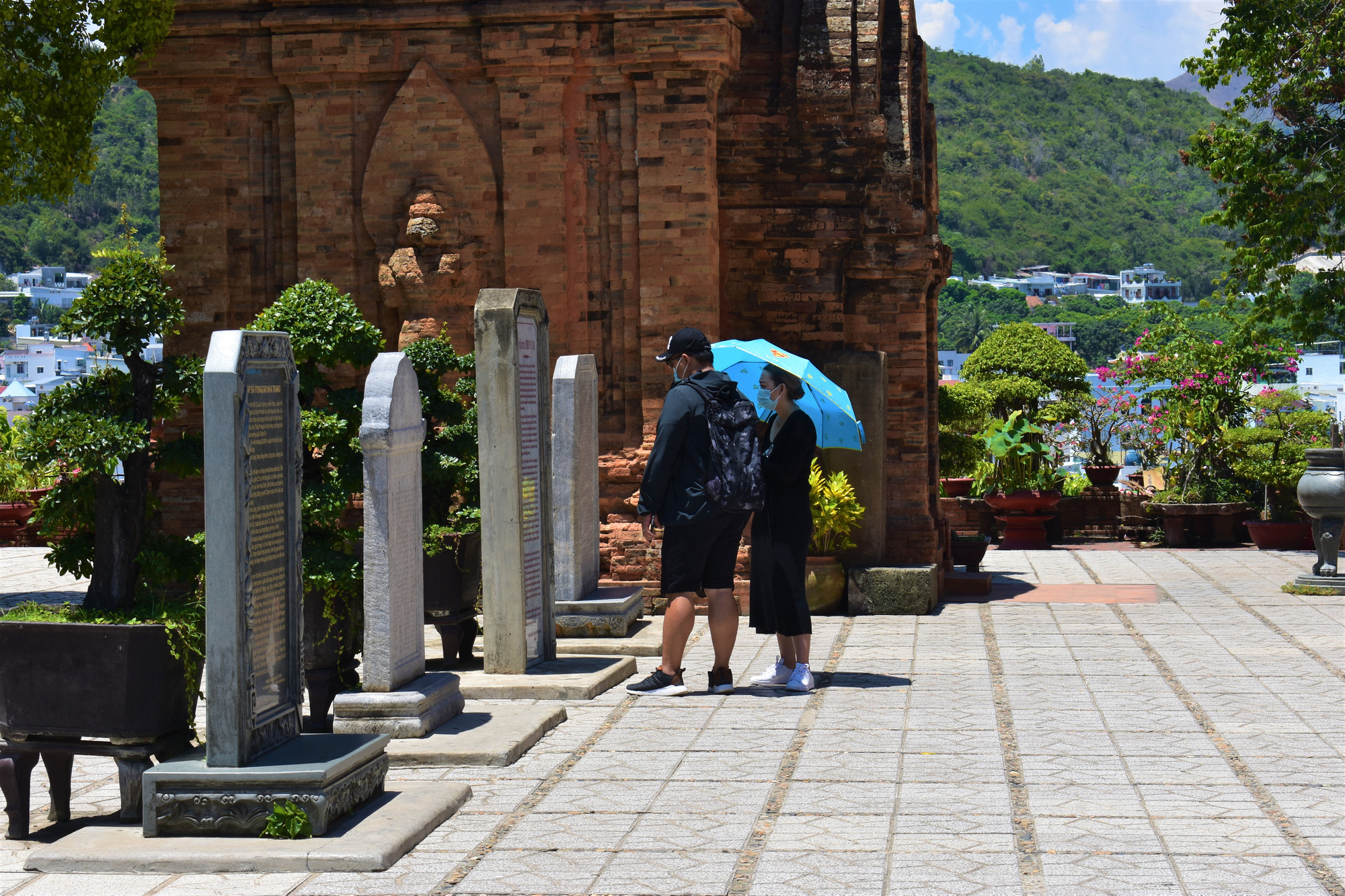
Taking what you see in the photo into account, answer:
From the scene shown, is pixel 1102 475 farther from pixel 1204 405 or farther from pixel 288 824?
pixel 288 824

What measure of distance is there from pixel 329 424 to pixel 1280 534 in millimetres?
12856

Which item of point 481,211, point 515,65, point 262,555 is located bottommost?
point 262,555

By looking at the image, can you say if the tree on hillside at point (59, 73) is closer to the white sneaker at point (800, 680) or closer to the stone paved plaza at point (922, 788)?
the stone paved plaza at point (922, 788)

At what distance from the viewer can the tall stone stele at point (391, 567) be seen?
690 centimetres

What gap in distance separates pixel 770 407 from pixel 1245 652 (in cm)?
379

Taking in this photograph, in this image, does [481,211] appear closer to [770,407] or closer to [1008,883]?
[770,407]

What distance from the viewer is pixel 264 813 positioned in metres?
5.48

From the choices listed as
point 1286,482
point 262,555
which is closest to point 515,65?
point 262,555

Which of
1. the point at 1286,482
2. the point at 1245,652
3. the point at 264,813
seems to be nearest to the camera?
the point at 264,813

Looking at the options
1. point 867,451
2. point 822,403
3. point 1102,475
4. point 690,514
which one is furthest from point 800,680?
point 1102,475

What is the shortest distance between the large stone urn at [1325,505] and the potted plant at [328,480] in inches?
356

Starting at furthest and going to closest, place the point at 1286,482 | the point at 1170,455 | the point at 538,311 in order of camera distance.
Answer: the point at 1170,455 < the point at 1286,482 < the point at 538,311

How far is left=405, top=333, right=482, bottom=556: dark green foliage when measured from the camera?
9.11 m

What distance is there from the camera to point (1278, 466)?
17.0 meters
